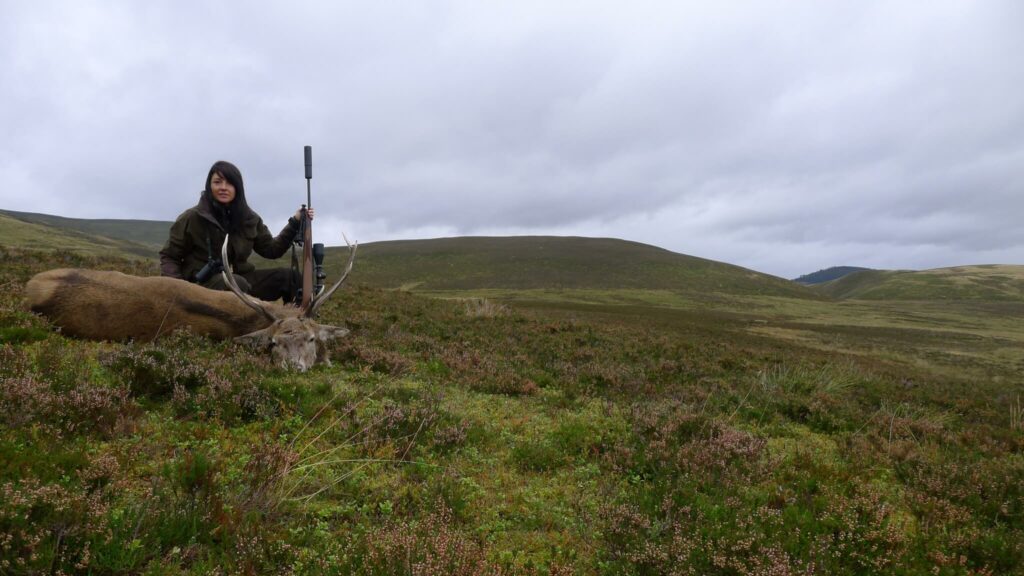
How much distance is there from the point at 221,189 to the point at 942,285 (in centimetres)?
13415

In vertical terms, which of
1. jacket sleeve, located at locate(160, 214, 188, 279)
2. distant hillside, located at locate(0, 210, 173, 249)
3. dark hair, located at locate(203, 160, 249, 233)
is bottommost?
jacket sleeve, located at locate(160, 214, 188, 279)

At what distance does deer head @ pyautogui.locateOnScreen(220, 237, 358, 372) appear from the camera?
634 cm

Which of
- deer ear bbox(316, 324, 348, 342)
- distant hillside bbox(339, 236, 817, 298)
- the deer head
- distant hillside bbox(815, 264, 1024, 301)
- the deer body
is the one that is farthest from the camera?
distant hillside bbox(815, 264, 1024, 301)

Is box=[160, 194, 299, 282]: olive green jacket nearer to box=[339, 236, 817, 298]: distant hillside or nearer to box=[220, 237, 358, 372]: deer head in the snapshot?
box=[220, 237, 358, 372]: deer head

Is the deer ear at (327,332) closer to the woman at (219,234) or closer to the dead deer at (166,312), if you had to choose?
the dead deer at (166,312)

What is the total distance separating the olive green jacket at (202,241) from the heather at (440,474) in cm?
196

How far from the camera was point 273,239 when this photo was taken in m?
8.69

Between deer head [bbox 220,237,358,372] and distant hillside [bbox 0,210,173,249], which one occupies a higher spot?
distant hillside [bbox 0,210,173,249]

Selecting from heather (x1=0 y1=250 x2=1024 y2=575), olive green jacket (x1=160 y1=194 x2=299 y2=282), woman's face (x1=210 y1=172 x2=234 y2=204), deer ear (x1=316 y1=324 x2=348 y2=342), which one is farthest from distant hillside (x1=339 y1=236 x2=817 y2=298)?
heather (x1=0 y1=250 x2=1024 y2=575)

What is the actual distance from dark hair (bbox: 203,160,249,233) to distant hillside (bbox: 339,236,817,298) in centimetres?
6185

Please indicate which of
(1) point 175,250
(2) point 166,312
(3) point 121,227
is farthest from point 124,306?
(3) point 121,227

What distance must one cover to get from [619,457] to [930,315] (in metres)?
72.9

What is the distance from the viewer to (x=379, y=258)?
3757 inches

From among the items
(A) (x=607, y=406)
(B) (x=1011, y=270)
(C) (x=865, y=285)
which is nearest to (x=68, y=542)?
(A) (x=607, y=406)
